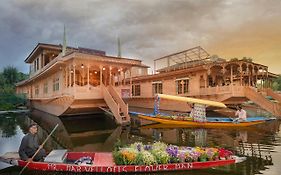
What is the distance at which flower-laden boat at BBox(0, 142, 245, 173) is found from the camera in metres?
7.21

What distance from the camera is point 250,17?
24000mm

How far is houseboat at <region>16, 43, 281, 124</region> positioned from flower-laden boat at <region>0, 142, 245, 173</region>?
10.5 m

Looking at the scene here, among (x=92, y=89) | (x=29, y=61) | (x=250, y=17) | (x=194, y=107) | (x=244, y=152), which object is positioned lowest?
(x=244, y=152)

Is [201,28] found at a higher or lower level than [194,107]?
higher

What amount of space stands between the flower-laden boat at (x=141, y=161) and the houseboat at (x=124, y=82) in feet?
34.4

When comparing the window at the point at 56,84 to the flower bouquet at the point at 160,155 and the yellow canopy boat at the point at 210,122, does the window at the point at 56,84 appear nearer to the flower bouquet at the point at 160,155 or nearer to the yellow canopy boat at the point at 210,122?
the yellow canopy boat at the point at 210,122

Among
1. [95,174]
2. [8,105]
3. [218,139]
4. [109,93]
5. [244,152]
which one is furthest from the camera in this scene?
[8,105]

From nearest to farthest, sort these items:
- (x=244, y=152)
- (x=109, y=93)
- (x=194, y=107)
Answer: (x=244, y=152)
(x=194, y=107)
(x=109, y=93)

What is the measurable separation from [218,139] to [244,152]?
115 inches

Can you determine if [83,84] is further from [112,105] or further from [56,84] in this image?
[112,105]

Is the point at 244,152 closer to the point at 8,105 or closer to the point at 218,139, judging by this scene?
the point at 218,139

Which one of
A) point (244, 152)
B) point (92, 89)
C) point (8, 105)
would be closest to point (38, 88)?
point (8, 105)

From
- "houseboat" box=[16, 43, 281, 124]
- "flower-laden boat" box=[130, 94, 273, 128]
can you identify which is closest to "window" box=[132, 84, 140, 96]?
"houseboat" box=[16, 43, 281, 124]

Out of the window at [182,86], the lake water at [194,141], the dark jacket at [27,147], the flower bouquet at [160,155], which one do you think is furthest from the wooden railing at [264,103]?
the dark jacket at [27,147]
